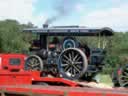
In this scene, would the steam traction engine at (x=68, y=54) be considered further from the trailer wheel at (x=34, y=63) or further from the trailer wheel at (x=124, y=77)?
the trailer wheel at (x=124, y=77)

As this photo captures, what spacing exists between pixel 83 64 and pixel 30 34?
3107 mm

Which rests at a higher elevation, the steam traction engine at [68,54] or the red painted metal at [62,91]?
the steam traction engine at [68,54]

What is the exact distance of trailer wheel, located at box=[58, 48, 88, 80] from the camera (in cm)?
1473

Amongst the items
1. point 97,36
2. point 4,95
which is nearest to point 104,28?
point 97,36

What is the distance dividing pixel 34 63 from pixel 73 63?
1.96m

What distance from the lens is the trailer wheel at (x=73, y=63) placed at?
14.7m

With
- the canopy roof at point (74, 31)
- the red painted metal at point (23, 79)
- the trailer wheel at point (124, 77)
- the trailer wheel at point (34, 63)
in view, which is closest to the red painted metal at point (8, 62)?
the trailer wheel at point (34, 63)

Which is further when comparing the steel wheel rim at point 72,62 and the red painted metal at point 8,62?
the red painted metal at point 8,62

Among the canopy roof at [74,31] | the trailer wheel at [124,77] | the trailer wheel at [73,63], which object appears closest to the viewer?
the trailer wheel at [73,63]

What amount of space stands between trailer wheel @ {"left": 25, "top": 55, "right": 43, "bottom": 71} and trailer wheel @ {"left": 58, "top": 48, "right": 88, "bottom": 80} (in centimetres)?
127

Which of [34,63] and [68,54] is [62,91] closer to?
[68,54]

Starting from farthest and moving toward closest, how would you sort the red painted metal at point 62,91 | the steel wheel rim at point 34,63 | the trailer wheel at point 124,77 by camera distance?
the steel wheel rim at point 34,63 → the trailer wheel at point 124,77 → the red painted metal at point 62,91

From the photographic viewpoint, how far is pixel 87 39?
15617mm

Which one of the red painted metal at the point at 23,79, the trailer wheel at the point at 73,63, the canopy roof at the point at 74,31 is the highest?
the canopy roof at the point at 74,31
